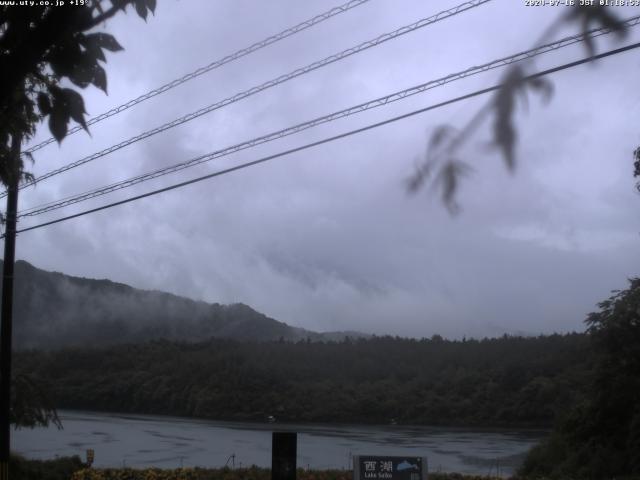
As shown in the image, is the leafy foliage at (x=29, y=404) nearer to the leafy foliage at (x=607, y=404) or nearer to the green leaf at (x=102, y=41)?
the leafy foliage at (x=607, y=404)

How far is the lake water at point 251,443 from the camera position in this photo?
16594 mm

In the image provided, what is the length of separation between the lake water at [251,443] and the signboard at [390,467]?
5.63 metres

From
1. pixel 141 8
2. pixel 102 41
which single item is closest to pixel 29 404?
pixel 141 8

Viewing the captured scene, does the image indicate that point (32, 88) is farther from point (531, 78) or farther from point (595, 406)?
point (595, 406)

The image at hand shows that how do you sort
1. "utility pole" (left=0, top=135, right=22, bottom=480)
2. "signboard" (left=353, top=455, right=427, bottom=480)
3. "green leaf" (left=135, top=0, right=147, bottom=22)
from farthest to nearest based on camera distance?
"utility pole" (left=0, top=135, right=22, bottom=480), "signboard" (left=353, top=455, right=427, bottom=480), "green leaf" (left=135, top=0, right=147, bottom=22)

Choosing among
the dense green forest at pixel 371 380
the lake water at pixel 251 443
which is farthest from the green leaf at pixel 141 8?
the dense green forest at pixel 371 380

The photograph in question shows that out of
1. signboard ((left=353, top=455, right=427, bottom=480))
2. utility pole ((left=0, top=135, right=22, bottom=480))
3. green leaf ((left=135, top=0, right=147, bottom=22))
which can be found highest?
green leaf ((left=135, top=0, right=147, bottom=22))

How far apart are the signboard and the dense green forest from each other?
9051 mm

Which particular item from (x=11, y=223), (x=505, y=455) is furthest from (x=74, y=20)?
(x=505, y=455)

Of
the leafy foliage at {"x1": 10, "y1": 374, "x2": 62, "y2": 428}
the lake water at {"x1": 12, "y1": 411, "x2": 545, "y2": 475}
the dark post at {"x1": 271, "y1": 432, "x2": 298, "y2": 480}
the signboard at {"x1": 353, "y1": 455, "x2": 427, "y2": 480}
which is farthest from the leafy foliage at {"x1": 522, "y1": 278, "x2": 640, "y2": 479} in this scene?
the leafy foliage at {"x1": 10, "y1": 374, "x2": 62, "y2": 428}

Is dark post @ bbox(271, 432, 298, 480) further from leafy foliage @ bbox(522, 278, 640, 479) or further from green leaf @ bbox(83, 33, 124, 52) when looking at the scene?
leafy foliage @ bbox(522, 278, 640, 479)

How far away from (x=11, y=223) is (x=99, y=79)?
1118cm

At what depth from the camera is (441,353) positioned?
19609 millimetres

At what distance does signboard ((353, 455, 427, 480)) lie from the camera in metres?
9.42
